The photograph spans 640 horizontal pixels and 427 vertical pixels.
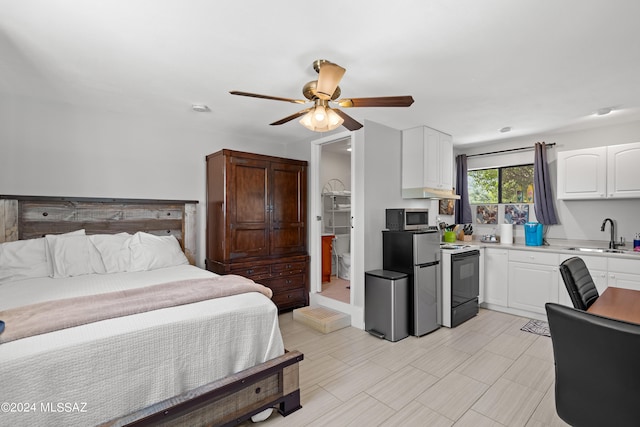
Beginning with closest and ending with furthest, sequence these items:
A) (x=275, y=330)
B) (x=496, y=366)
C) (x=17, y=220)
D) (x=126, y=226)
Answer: (x=275, y=330), (x=496, y=366), (x=17, y=220), (x=126, y=226)

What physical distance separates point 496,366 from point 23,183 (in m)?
4.69

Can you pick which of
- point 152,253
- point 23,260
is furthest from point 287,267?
point 23,260

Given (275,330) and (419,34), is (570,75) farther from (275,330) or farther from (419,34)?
(275,330)

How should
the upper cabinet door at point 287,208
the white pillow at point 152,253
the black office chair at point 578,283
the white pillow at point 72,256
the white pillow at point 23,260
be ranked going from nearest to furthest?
the black office chair at point 578,283, the white pillow at point 23,260, the white pillow at point 72,256, the white pillow at point 152,253, the upper cabinet door at point 287,208

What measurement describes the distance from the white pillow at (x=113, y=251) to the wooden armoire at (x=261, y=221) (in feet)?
3.22

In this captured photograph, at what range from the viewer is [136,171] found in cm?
356

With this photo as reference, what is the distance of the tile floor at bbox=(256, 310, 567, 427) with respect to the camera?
2.03 meters

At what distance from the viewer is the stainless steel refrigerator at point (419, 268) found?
3.37 metres

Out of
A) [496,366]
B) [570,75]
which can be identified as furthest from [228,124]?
[496,366]

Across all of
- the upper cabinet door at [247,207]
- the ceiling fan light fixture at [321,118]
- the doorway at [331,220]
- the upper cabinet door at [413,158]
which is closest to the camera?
the ceiling fan light fixture at [321,118]

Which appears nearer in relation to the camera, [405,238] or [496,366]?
[496,366]

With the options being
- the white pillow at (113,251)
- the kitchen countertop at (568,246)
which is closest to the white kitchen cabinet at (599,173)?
the kitchen countertop at (568,246)

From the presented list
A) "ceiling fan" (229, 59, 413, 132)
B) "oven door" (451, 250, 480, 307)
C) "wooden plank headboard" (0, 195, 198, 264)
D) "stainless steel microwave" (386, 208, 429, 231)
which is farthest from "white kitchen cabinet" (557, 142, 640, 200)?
"wooden plank headboard" (0, 195, 198, 264)

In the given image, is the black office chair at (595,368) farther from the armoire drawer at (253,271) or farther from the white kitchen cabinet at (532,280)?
the armoire drawer at (253,271)
